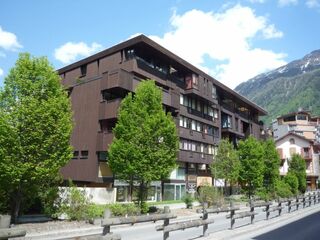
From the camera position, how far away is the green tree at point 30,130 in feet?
66.2

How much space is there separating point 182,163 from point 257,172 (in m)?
11.3

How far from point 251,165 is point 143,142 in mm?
25539

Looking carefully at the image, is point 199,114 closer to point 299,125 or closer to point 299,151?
point 299,151

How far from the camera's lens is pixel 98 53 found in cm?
4031

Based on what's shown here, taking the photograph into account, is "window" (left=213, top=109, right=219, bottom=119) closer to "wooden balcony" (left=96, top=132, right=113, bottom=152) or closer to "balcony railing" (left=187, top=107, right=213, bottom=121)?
"balcony railing" (left=187, top=107, right=213, bottom=121)

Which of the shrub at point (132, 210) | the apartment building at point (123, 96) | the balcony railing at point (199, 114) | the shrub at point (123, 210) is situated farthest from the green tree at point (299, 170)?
the shrub at point (123, 210)

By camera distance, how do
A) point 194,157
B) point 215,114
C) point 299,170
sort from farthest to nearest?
point 299,170, point 215,114, point 194,157

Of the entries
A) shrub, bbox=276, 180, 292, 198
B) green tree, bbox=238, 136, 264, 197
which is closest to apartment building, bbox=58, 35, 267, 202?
green tree, bbox=238, 136, 264, 197

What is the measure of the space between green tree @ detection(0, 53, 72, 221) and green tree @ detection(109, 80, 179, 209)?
6998mm

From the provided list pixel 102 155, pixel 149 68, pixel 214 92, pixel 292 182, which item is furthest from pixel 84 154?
pixel 292 182

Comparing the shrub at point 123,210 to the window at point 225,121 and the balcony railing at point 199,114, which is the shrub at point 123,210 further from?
the window at point 225,121

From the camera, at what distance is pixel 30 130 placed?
2072cm

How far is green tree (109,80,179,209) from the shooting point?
1114 inches

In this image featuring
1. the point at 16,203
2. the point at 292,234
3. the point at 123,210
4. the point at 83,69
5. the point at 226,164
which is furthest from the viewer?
the point at 226,164
